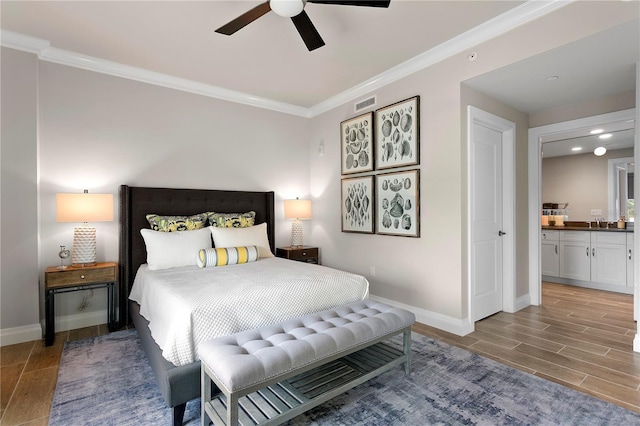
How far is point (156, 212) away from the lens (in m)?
3.70

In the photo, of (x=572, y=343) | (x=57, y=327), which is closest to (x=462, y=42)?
(x=572, y=343)

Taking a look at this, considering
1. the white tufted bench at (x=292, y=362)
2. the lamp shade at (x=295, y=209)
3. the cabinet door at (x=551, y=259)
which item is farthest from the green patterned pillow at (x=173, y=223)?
the cabinet door at (x=551, y=259)

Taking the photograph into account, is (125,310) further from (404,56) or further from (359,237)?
(404,56)

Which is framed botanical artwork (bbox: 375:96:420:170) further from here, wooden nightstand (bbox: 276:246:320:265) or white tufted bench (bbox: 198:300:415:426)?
white tufted bench (bbox: 198:300:415:426)

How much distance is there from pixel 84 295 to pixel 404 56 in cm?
426

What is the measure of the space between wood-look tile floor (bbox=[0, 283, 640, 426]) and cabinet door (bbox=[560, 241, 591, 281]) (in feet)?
3.00

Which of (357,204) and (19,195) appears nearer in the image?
(19,195)

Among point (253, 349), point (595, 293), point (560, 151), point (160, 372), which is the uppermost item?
point (560, 151)

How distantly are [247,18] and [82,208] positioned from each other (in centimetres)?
232

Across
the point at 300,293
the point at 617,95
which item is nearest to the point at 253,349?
the point at 300,293

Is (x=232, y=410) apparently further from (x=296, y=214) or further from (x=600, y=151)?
(x=600, y=151)

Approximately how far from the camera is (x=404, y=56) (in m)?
3.34

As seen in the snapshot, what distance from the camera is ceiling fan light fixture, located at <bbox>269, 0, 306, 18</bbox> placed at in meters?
2.22

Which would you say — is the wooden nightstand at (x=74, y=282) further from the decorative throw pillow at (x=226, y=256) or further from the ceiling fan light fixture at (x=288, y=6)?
the ceiling fan light fixture at (x=288, y=6)
